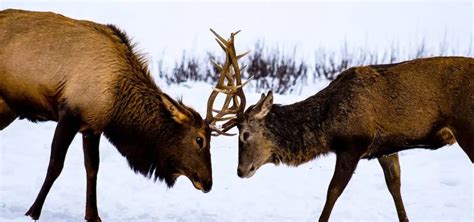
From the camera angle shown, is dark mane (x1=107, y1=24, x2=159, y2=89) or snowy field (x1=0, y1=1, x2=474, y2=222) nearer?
dark mane (x1=107, y1=24, x2=159, y2=89)

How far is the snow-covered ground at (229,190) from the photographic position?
346 inches

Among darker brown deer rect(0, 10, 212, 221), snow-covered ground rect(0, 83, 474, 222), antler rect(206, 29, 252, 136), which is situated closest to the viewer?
darker brown deer rect(0, 10, 212, 221)

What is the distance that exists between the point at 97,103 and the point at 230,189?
2613mm

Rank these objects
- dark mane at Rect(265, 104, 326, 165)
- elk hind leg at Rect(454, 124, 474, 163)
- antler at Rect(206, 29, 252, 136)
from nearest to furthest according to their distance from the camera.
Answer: elk hind leg at Rect(454, 124, 474, 163)
antler at Rect(206, 29, 252, 136)
dark mane at Rect(265, 104, 326, 165)

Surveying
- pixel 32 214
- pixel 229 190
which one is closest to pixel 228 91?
pixel 229 190

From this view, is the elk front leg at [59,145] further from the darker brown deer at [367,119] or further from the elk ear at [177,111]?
the darker brown deer at [367,119]

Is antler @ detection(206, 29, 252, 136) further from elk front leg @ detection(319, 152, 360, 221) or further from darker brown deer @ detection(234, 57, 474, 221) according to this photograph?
elk front leg @ detection(319, 152, 360, 221)

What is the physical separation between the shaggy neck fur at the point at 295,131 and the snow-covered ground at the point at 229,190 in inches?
25.0

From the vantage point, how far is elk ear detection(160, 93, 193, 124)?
787 cm

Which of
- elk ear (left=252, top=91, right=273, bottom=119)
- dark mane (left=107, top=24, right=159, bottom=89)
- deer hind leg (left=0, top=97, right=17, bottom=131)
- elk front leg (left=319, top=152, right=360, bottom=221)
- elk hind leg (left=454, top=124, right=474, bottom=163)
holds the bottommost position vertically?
elk front leg (left=319, top=152, right=360, bottom=221)

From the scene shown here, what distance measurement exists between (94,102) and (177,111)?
69 cm

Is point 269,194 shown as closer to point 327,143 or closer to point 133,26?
point 327,143

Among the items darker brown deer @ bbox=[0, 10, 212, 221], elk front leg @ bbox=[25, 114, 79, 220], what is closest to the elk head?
darker brown deer @ bbox=[0, 10, 212, 221]

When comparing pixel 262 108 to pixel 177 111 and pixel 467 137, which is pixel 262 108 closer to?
pixel 177 111
